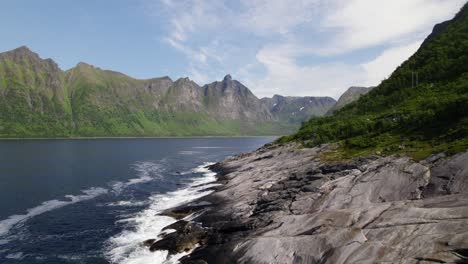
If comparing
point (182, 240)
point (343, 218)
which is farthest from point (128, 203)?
point (343, 218)

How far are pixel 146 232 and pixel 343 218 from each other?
33814 millimetres

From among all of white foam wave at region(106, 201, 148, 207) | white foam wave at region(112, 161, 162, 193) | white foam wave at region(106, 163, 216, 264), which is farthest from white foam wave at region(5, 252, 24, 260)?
white foam wave at region(112, 161, 162, 193)

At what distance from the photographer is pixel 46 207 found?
77812mm

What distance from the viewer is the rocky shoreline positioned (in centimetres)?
3291

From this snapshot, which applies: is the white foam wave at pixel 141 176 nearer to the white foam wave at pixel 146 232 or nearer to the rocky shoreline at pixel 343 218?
the white foam wave at pixel 146 232

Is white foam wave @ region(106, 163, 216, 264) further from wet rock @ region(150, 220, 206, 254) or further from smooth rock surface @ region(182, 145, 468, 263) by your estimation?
smooth rock surface @ region(182, 145, 468, 263)

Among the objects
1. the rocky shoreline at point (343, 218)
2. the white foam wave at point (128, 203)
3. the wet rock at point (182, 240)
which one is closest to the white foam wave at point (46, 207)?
the white foam wave at point (128, 203)

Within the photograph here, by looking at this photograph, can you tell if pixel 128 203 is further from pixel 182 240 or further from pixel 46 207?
pixel 182 240

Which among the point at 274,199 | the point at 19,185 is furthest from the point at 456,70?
the point at 19,185

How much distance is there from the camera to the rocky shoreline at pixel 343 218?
32.9 m

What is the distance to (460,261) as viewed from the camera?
89.8 ft

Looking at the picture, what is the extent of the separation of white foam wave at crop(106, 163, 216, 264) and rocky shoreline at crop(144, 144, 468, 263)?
2.08 meters

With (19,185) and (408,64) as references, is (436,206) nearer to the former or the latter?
(19,185)

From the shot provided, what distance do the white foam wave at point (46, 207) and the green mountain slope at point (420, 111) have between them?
217ft
